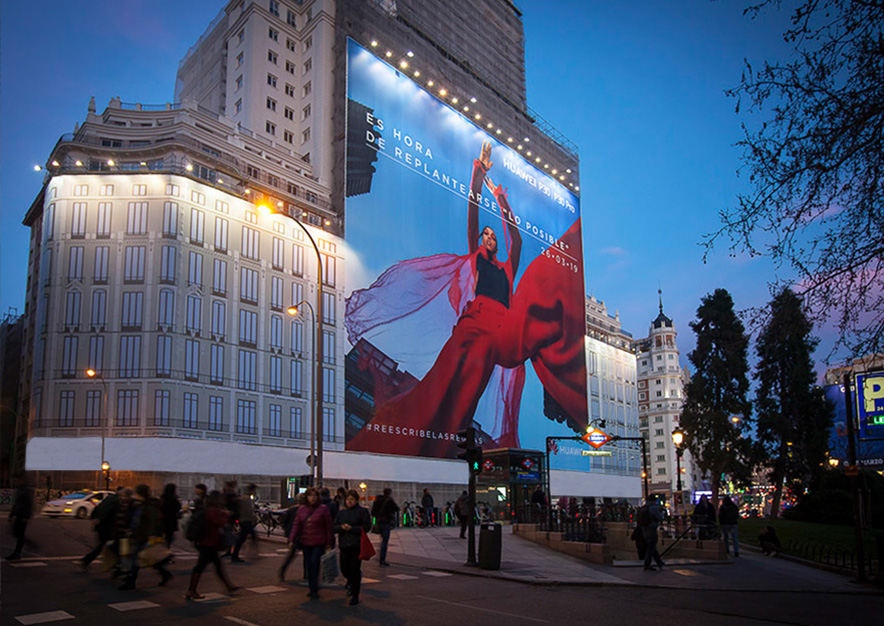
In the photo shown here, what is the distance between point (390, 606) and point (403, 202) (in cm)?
5066

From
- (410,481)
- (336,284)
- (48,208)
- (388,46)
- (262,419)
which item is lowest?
(410,481)

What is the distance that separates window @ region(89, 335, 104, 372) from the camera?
4784cm

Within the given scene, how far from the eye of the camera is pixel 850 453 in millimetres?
19062

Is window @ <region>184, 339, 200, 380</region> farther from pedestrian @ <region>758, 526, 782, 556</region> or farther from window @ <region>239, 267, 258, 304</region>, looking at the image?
pedestrian @ <region>758, 526, 782, 556</region>

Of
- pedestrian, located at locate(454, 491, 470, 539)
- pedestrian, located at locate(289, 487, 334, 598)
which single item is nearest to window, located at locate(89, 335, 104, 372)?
pedestrian, located at locate(454, 491, 470, 539)

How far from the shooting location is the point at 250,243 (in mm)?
52781

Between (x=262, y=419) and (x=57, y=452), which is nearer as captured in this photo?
(x=57, y=452)

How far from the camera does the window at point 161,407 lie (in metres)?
46.5

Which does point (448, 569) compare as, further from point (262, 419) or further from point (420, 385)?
point (420, 385)

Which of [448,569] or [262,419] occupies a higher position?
[262,419]

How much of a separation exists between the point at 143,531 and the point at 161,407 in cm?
3607

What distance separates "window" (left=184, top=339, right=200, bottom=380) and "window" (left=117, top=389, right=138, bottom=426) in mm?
3299

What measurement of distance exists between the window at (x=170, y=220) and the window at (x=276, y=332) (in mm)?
8838

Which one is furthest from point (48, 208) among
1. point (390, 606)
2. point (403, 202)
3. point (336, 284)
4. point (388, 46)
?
point (390, 606)
